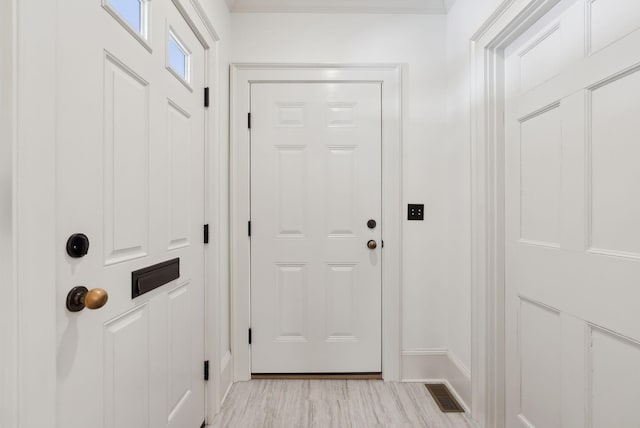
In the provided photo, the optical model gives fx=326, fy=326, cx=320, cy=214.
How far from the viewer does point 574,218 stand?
120 centimetres

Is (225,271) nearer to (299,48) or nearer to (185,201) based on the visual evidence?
(185,201)

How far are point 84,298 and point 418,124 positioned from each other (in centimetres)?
199

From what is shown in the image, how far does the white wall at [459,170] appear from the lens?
1827 mm

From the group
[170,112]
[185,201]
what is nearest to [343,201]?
[185,201]

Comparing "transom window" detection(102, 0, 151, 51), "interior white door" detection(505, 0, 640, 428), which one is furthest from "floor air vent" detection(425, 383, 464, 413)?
"transom window" detection(102, 0, 151, 51)

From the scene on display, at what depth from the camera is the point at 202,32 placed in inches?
63.8

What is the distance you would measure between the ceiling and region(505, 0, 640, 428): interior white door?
2.63 feet

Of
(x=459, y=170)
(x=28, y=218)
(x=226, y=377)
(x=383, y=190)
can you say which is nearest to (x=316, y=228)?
(x=383, y=190)

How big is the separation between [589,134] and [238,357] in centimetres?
214

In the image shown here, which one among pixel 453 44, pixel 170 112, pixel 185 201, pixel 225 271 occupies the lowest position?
pixel 225 271

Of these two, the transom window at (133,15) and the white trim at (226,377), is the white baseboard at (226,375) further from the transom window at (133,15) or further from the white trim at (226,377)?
the transom window at (133,15)

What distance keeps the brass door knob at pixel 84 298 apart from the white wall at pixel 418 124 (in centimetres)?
175

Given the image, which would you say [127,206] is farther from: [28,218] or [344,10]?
[344,10]

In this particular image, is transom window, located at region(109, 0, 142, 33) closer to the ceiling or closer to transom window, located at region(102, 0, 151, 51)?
transom window, located at region(102, 0, 151, 51)
